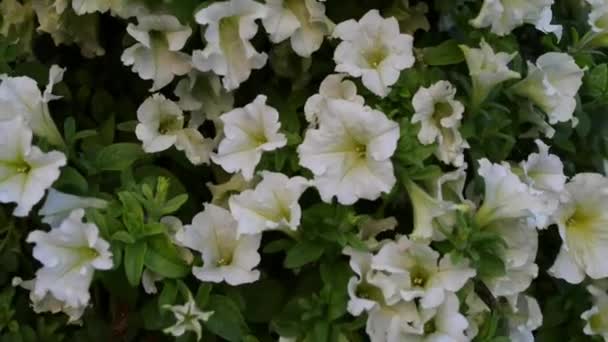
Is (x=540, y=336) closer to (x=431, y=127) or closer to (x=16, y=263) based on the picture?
(x=431, y=127)

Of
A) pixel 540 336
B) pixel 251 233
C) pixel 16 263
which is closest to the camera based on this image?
pixel 251 233

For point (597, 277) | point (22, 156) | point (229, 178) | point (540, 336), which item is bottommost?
point (540, 336)

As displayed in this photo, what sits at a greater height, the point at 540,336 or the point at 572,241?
the point at 572,241

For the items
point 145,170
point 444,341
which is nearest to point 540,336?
point 444,341

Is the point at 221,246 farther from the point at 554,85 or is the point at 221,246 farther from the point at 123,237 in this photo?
the point at 554,85

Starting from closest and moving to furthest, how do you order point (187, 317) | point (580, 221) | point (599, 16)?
point (187, 317) → point (580, 221) → point (599, 16)

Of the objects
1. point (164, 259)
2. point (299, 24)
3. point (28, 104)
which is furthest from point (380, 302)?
point (28, 104)

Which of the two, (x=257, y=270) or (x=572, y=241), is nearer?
(x=257, y=270)
